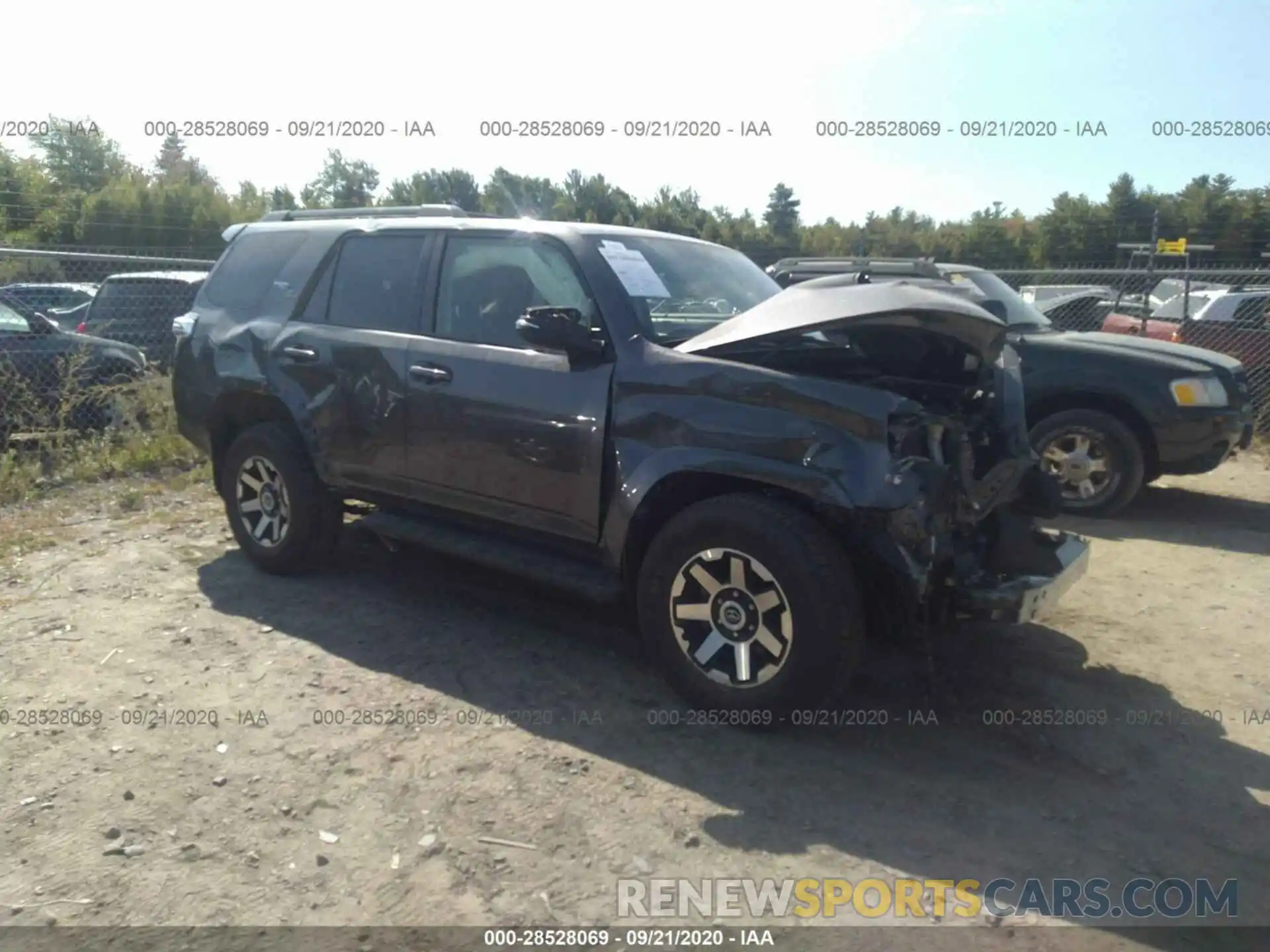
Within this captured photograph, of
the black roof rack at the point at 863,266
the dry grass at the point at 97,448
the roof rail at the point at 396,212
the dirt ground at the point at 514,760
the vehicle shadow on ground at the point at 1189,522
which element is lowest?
the dirt ground at the point at 514,760

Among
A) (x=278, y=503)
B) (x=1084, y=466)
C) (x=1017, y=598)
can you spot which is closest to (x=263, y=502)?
(x=278, y=503)

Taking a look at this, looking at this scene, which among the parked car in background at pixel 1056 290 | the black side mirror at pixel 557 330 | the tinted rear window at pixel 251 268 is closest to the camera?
the black side mirror at pixel 557 330

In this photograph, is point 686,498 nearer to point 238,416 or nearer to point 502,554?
point 502,554

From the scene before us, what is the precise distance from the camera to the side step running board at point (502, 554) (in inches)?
172

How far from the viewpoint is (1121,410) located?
24.6 feet

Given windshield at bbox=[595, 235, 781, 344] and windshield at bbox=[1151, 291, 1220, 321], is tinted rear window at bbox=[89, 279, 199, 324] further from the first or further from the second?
windshield at bbox=[1151, 291, 1220, 321]

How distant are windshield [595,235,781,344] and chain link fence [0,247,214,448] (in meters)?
4.71

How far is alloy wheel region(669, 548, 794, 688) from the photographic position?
12.6 ft

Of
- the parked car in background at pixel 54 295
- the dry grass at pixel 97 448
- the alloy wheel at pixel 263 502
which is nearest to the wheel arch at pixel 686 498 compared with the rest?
the alloy wheel at pixel 263 502

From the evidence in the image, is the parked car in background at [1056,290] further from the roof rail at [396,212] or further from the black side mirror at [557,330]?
the black side mirror at [557,330]

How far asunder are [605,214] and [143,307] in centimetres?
1116

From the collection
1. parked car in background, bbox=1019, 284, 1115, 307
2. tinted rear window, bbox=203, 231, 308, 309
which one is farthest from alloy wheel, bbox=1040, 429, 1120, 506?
parked car in background, bbox=1019, 284, 1115, 307

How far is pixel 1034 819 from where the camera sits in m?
3.48

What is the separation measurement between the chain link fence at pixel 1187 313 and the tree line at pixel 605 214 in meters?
4.85
